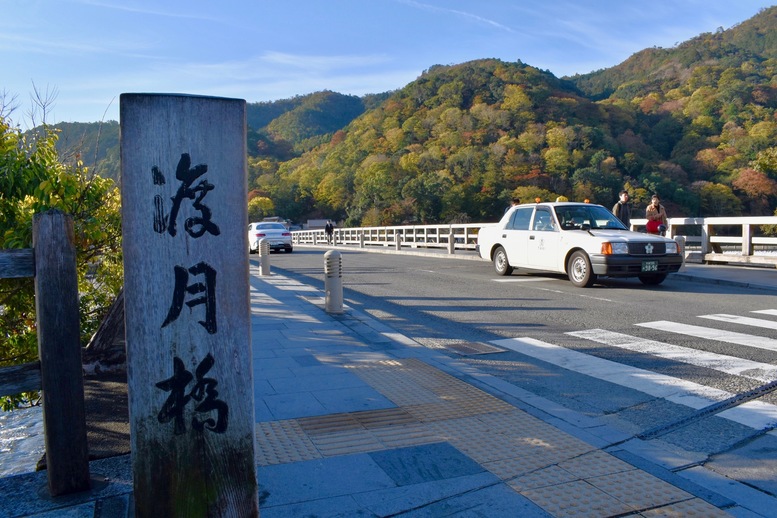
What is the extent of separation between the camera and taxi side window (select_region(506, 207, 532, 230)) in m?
14.5

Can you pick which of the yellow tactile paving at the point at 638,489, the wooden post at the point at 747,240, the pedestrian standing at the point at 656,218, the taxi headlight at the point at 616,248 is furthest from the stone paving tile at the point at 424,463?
the wooden post at the point at 747,240

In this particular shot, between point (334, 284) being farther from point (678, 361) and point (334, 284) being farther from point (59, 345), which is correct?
point (59, 345)

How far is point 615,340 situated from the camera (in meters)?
7.76

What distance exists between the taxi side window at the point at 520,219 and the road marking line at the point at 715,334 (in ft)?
19.2

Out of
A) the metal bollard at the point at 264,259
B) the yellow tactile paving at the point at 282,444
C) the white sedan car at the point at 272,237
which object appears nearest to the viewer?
the yellow tactile paving at the point at 282,444

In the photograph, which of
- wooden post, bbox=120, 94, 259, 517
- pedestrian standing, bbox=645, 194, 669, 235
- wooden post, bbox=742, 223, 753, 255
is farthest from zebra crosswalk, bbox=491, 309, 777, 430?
Result: wooden post, bbox=742, 223, 753, 255

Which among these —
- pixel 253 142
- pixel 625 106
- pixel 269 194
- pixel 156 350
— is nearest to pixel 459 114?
pixel 625 106

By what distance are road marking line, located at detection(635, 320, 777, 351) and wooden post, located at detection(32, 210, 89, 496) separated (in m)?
6.76

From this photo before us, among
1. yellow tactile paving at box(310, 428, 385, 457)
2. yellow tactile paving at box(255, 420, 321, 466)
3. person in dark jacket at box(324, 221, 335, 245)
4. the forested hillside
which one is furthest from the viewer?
the forested hillside

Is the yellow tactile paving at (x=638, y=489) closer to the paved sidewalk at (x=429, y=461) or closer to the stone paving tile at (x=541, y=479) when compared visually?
the paved sidewalk at (x=429, y=461)

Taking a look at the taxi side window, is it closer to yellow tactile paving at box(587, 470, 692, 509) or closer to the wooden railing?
yellow tactile paving at box(587, 470, 692, 509)

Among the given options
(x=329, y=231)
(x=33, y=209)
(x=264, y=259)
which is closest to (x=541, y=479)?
(x=33, y=209)

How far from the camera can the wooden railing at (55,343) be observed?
3074 millimetres

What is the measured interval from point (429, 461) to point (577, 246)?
9.74m
